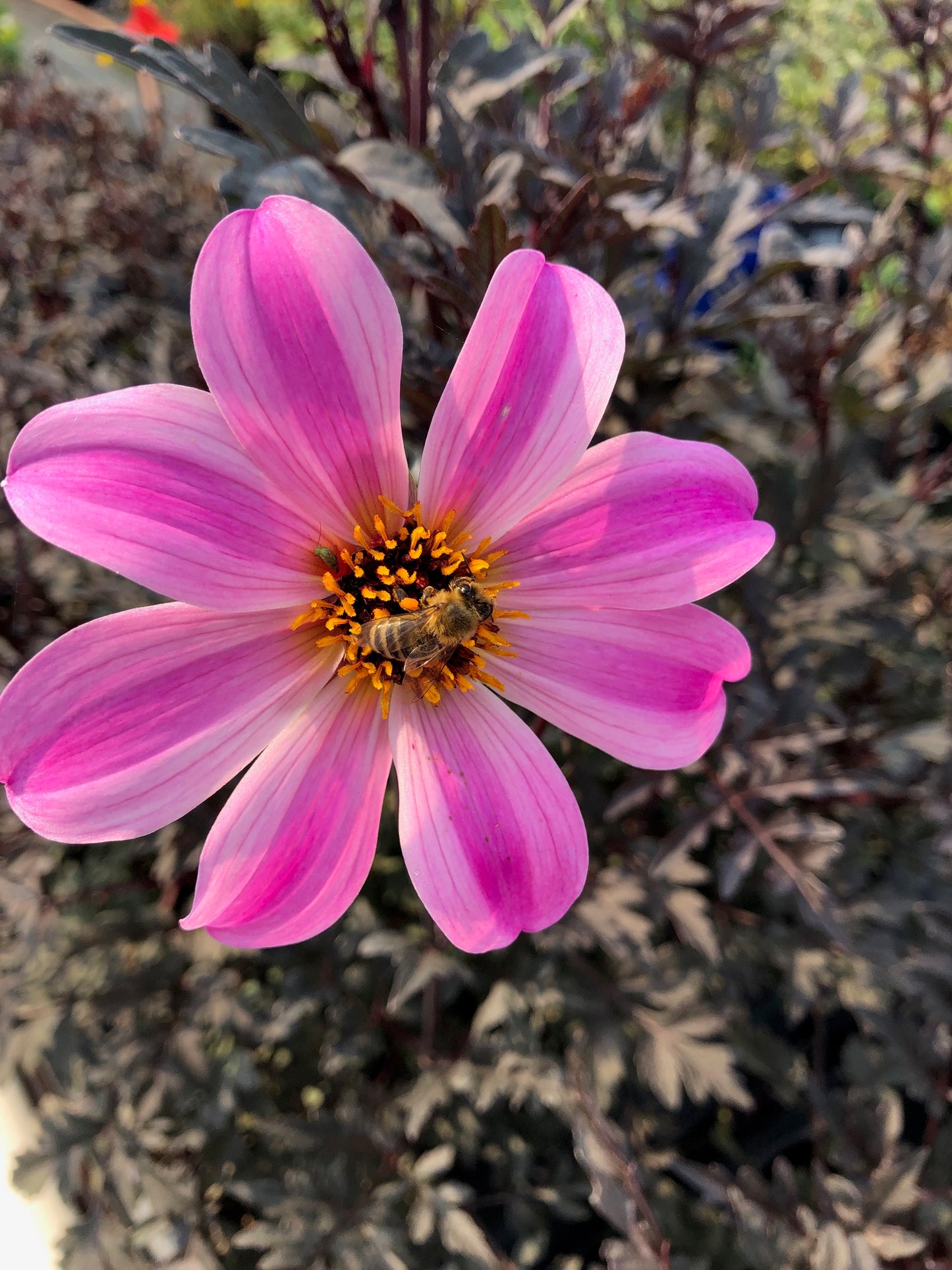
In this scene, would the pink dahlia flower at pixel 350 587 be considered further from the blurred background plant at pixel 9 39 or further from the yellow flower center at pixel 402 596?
the blurred background plant at pixel 9 39

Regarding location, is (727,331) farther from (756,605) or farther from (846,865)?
(846,865)

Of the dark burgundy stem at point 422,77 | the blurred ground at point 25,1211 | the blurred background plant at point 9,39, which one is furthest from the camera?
the blurred background plant at point 9,39

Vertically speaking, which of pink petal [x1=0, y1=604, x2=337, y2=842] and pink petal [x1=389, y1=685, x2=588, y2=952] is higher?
pink petal [x1=0, y1=604, x2=337, y2=842]

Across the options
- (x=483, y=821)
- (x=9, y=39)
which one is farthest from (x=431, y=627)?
(x=9, y=39)

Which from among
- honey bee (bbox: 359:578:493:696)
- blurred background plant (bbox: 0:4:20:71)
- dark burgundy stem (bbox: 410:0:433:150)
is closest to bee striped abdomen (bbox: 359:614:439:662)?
honey bee (bbox: 359:578:493:696)

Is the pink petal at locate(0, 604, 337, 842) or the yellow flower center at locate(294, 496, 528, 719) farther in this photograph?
the yellow flower center at locate(294, 496, 528, 719)

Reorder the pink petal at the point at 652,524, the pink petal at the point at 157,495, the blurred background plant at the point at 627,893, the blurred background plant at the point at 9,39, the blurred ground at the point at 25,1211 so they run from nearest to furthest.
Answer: the pink petal at the point at 157,495 < the pink petal at the point at 652,524 < the blurred background plant at the point at 627,893 < the blurred ground at the point at 25,1211 < the blurred background plant at the point at 9,39

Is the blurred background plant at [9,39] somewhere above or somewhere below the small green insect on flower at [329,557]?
above

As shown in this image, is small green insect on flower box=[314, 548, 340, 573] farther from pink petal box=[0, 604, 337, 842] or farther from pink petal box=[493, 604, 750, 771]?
pink petal box=[493, 604, 750, 771]

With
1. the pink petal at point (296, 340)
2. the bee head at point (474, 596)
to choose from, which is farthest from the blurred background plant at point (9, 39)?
the bee head at point (474, 596)
